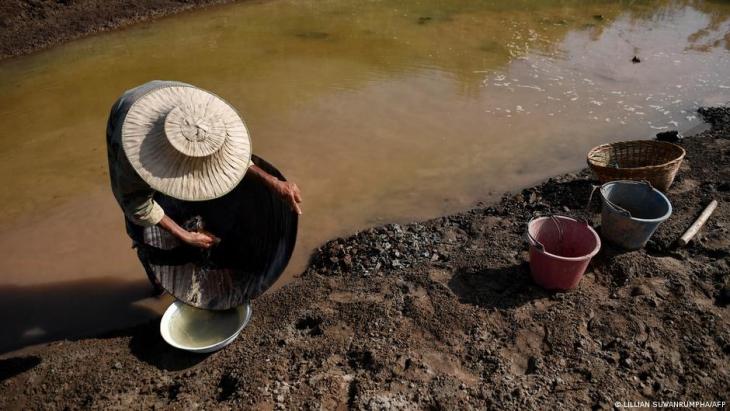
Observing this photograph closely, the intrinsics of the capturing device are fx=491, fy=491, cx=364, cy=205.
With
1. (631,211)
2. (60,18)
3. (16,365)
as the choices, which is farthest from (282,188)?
(60,18)

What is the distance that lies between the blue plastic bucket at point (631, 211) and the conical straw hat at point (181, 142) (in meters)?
2.87

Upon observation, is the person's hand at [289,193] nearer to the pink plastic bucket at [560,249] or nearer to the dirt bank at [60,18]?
the pink plastic bucket at [560,249]

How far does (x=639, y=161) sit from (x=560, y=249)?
1711 mm

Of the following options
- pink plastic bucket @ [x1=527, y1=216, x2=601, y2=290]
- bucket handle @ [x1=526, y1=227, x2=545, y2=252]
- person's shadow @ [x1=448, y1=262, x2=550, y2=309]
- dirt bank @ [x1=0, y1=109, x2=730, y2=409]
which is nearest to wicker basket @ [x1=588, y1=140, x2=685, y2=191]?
dirt bank @ [x1=0, y1=109, x2=730, y2=409]

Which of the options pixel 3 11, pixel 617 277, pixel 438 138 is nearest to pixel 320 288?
pixel 617 277

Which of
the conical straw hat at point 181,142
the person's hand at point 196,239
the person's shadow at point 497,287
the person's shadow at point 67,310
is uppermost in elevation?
the conical straw hat at point 181,142

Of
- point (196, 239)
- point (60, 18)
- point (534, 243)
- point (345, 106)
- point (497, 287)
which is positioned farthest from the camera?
point (60, 18)

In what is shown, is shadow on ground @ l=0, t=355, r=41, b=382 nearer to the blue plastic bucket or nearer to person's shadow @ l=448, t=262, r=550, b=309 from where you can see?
person's shadow @ l=448, t=262, r=550, b=309

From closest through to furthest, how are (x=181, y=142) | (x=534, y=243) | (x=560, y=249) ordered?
1. (x=181, y=142)
2. (x=534, y=243)
3. (x=560, y=249)

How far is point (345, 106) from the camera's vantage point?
6797 mm

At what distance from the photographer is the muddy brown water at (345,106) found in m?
4.48

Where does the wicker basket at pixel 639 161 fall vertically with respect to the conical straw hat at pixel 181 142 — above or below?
below

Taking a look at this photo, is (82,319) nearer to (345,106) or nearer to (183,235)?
(183,235)

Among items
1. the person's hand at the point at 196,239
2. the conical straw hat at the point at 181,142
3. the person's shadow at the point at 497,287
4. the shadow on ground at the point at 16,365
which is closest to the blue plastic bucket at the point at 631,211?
the person's shadow at the point at 497,287
